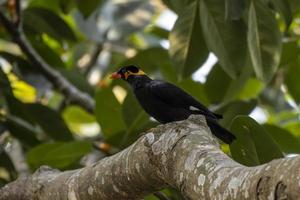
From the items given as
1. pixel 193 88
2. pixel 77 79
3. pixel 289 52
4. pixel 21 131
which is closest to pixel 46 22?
pixel 77 79

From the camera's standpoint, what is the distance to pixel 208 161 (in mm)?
1930

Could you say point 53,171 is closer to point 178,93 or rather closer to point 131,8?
point 178,93

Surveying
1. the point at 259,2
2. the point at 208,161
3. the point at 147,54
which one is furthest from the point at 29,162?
the point at 208,161

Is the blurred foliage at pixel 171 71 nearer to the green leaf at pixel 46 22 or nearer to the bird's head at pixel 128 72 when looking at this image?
the green leaf at pixel 46 22

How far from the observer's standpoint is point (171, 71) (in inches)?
174

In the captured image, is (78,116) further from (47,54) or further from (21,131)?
(21,131)

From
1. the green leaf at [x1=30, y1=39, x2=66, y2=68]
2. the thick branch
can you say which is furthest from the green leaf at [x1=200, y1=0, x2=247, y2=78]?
the green leaf at [x1=30, y1=39, x2=66, y2=68]

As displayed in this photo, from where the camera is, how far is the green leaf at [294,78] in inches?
178

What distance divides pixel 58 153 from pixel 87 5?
4.08 ft

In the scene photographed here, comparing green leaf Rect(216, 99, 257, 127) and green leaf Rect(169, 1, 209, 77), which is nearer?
green leaf Rect(169, 1, 209, 77)

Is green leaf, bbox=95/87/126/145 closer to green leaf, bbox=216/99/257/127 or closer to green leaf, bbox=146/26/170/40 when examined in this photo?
green leaf, bbox=216/99/257/127

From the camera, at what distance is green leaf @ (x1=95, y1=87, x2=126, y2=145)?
394cm

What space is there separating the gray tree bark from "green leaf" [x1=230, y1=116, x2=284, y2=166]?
0.39 metres

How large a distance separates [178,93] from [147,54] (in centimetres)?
105
